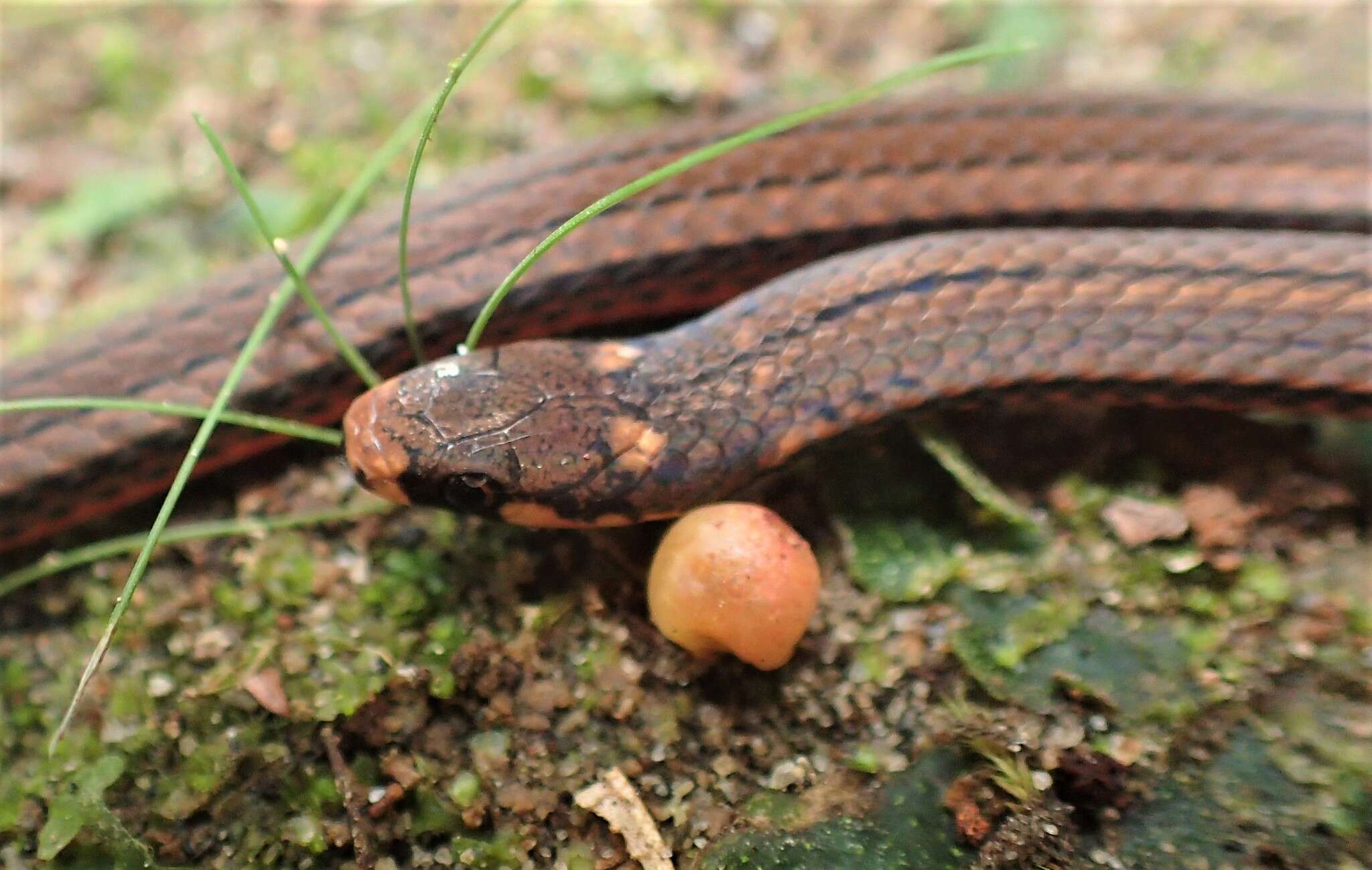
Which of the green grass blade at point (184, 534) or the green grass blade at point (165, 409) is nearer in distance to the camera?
the green grass blade at point (165, 409)

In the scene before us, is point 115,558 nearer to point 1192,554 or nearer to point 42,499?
point 42,499

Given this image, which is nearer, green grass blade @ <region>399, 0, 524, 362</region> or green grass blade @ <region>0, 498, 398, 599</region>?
green grass blade @ <region>399, 0, 524, 362</region>

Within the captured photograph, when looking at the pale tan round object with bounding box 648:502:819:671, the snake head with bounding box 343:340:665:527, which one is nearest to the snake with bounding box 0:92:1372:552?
the snake head with bounding box 343:340:665:527

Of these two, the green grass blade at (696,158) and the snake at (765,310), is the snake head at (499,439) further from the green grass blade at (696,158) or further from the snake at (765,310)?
the green grass blade at (696,158)

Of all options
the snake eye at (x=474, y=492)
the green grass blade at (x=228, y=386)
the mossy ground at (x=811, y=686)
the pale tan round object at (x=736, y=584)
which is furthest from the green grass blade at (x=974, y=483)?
the green grass blade at (x=228, y=386)

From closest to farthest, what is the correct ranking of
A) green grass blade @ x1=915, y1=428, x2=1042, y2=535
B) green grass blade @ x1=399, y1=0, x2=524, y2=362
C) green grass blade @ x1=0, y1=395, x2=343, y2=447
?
green grass blade @ x1=399, y1=0, x2=524, y2=362
green grass blade @ x1=0, y1=395, x2=343, y2=447
green grass blade @ x1=915, y1=428, x2=1042, y2=535

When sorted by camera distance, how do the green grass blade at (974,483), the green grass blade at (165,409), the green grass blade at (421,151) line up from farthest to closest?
the green grass blade at (974,483)
the green grass blade at (165,409)
the green grass blade at (421,151)

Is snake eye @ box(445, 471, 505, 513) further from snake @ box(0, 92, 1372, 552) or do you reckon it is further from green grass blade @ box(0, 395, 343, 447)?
green grass blade @ box(0, 395, 343, 447)
